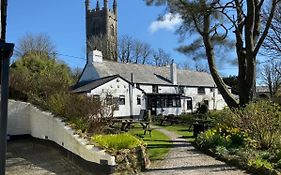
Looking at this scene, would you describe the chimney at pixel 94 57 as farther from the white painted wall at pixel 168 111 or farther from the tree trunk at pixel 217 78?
the tree trunk at pixel 217 78

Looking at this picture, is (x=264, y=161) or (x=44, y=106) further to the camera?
(x=44, y=106)

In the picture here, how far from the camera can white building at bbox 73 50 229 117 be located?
36.2m

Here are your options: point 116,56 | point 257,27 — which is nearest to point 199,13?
point 257,27

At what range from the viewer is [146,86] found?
140ft

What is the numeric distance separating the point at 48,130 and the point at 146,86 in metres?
29.0

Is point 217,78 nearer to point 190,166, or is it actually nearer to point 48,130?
point 190,166

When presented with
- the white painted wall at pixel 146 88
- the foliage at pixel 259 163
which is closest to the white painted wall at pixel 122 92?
the white painted wall at pixel 146 88

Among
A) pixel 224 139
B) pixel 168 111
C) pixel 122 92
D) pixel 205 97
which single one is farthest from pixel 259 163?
pixel 205 97

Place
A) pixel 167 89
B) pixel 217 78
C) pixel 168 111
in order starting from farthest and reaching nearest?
pixel 167 89 → pixel 168 111 → pixel 217 78

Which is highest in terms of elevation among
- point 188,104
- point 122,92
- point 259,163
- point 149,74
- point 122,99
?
point 149,74

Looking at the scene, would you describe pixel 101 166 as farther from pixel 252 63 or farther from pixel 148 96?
pixel 148 96

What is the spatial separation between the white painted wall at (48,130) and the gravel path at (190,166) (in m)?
1.52

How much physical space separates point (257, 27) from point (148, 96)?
84.6ft

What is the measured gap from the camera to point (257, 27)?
1661 cm
